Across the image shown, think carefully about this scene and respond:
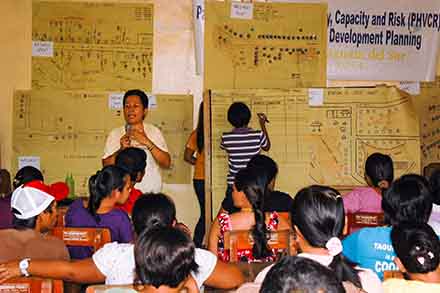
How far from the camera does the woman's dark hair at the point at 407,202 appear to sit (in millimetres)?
3258

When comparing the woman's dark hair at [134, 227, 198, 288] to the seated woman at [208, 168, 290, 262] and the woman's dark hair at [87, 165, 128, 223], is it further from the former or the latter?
the woman's dark hair at [87, 165, 128, 223]

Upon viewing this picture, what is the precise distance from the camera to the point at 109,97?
20.9 ft

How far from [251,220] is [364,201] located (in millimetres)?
998

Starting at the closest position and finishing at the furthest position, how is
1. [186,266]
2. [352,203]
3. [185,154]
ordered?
1. [186,266]
2. [352,203]
3. [185,154]

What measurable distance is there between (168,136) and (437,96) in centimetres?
248

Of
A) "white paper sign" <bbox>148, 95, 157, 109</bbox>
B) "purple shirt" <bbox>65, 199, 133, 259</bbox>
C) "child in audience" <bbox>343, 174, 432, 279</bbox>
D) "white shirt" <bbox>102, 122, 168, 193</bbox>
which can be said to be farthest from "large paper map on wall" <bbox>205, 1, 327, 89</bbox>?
"child in audience" <bbox>343, 174, 432, 279</bbox>

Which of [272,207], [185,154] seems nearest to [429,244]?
[272,207]

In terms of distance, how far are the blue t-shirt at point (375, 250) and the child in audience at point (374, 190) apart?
3.98ft

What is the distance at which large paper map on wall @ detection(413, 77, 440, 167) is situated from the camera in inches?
260

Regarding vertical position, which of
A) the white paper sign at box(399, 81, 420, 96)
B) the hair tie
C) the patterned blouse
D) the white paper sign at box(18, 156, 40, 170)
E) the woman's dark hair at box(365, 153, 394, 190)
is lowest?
the patterned blouse

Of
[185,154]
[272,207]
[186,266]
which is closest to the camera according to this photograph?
[186,266]

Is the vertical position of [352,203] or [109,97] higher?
[109,97]

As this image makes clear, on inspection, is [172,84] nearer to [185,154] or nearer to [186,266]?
[185,154]

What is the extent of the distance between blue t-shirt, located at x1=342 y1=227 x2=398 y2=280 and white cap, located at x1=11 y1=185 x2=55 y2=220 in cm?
137
